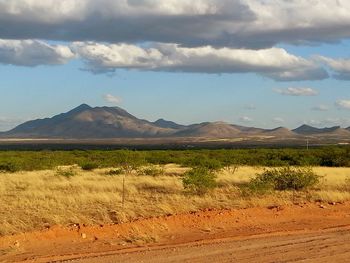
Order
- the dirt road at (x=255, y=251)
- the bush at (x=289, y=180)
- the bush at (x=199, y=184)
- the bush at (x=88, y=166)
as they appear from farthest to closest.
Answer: the bush at (x=88, y=166) < the bush at (x=289, y=180) < the bush at (x=199, y=184) < the dirt road at (x=255, y=251)

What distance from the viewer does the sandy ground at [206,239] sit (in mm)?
11008

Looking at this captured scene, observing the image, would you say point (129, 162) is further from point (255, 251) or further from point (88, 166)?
point (255, 251)

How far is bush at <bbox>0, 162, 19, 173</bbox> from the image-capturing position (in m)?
42.6

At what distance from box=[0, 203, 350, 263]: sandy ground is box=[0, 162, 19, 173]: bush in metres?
29.3

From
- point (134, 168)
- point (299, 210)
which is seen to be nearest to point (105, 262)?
point (299, 210)

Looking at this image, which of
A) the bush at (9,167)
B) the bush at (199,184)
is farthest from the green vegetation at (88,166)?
the bush at (199,184)

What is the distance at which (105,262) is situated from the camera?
34.9ft

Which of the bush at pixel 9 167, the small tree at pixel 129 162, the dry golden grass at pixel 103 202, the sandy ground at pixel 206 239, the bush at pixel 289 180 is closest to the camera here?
the sandy ground at pixel 206 239

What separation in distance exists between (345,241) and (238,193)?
10052 mm

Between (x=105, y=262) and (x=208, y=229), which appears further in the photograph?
(x=208, y=229)

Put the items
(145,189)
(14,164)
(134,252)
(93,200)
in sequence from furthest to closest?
1. (14,164)
2. (145,189)
3. (93,200)
4. (134,252)

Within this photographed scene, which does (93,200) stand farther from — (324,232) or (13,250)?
(324,232)

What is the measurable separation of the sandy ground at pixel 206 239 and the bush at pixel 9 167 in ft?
96.2

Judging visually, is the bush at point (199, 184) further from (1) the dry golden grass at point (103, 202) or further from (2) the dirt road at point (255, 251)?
(2) the dirt road at point (255, 251)
